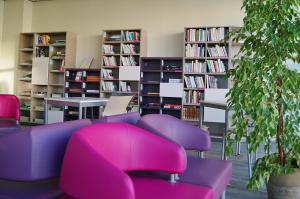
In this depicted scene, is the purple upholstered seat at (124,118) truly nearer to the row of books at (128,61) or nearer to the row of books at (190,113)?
the row of books at (190,113)

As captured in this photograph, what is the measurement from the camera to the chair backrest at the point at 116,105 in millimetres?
5191

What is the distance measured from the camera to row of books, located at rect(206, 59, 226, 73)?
5.75 m

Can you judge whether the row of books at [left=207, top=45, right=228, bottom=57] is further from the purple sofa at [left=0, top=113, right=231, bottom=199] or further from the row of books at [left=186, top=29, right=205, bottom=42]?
the purple sofa at [left=0, top=113, right=231, bottom=199]

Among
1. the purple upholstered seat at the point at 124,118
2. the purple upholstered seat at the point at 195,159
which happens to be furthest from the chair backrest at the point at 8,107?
the purple upholstered seat at the point at 195,159

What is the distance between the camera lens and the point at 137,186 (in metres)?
1.55

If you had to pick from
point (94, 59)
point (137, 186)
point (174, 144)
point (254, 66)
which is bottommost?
point (137, 186)

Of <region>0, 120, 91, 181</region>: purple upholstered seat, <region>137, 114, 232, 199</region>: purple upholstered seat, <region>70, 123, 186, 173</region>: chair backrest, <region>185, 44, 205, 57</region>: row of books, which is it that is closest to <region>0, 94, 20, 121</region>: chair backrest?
<region>137, 114, 232, 199</region>: purple upholstered seat

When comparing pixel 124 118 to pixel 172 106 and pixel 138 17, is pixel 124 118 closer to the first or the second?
pixel 172 106

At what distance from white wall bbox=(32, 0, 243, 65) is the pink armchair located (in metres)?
4.94

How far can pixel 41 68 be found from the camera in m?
7.03

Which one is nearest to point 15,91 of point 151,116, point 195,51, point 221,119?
point 195,51

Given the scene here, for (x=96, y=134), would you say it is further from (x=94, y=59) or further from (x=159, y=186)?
(x=94, y=59)

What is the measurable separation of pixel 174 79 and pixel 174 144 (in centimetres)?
456

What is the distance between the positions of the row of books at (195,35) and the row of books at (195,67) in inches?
17.4
